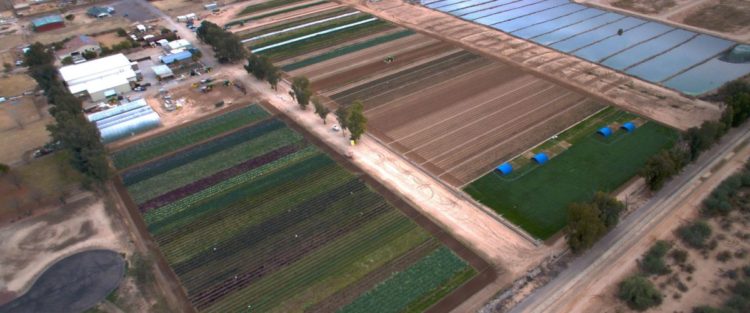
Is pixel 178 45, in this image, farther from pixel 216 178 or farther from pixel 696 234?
pixel 696 234

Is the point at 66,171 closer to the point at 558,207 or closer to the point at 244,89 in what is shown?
the point at 244,89

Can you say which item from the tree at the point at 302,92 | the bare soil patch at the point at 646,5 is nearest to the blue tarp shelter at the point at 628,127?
the tree at the point at 302,92

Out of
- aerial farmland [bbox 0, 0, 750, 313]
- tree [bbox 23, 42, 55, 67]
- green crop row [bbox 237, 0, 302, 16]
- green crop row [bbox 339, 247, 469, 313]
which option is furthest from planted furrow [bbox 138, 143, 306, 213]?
green crop row [bbox 237, 0, 302, 16]

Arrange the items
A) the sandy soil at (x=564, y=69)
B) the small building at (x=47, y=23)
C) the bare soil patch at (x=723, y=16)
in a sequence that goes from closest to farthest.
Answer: the sandy soil at (x=564, y=69) < the bare soil patch at (x=723, y=16) < the small building at (x=47, y=23)

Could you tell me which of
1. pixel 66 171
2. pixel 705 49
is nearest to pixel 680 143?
pixel 705 49

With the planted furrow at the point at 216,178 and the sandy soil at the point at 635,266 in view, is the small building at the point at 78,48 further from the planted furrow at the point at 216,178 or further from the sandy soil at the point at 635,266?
the sandy soil at the point at 635,266
